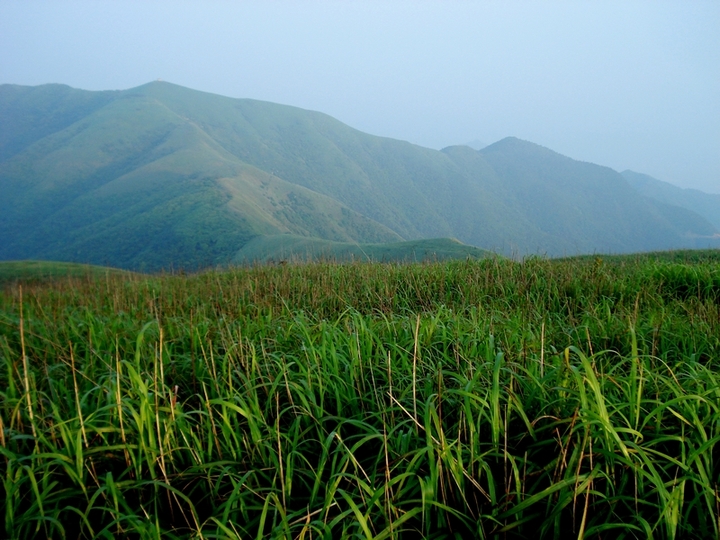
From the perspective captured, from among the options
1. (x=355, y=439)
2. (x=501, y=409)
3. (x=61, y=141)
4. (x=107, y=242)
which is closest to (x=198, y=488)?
(x=355, y=439)

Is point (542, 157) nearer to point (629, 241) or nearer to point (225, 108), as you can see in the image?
point (629, 241)

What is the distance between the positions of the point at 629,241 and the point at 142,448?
395 feet

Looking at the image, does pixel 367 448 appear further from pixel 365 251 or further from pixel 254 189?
pixel 254 189

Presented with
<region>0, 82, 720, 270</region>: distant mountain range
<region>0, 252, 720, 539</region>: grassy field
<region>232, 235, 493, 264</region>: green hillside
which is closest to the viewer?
<region>0, 252, 720, 539</region>: grassy field

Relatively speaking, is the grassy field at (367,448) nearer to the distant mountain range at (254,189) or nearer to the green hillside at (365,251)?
the green hillside at (365,251)

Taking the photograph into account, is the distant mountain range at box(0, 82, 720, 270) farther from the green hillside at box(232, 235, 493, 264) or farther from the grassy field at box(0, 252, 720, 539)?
the grassy field at box(0, 252, 720, 539)

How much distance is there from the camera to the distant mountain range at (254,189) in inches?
2095

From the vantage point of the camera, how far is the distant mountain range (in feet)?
175

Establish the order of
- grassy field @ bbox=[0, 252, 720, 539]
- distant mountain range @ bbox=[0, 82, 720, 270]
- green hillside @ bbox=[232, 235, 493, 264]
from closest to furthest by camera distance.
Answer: grassy field @ bbox=[0, 252, 720, 539]
green hillside @ bbox=[232, 235, 493, 264]
distant mountain range @ bbox=[0, 82, 720, 270]

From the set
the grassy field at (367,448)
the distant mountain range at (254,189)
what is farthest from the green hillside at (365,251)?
the grassy field at (367,448)

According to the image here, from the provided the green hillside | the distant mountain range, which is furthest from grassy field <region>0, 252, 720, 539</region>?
the distant mountain range

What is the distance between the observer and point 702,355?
358cm

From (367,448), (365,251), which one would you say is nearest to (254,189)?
(365,251)

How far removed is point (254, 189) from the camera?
63.5 meters
